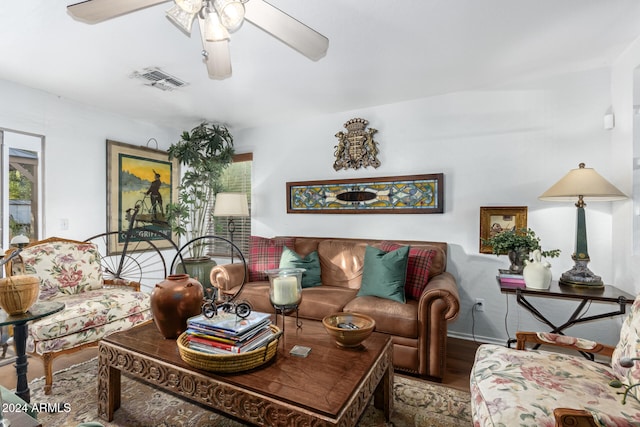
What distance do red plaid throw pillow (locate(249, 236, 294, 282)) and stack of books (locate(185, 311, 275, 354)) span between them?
178cm

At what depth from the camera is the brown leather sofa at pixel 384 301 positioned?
7.36 ft

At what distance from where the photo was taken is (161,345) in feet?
5.51

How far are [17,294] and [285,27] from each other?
194 cm

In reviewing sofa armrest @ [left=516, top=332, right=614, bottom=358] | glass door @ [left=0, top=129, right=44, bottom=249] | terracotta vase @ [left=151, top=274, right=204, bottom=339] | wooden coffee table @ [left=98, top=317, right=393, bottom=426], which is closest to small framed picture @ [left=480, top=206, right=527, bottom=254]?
sofa armrest @ [left=516, top=332, right=614, bottom=358]

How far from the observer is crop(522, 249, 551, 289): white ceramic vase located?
2244mm

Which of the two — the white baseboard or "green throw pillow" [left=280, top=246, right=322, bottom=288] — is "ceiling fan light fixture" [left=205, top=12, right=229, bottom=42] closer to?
"green throw pillow" [left=280, top=246, right=322, bottom=288]

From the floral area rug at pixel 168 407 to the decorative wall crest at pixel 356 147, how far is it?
7.46 ft

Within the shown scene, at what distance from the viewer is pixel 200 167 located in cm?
411

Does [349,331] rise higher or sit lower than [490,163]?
lower

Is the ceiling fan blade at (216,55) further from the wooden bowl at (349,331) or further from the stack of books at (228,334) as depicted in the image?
the wooden bowl at (349,331)

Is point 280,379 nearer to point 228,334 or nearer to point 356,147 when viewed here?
point 228,334

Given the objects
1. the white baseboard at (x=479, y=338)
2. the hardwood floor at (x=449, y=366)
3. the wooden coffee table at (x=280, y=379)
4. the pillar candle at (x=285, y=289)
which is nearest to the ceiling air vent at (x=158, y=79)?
the wooden coffee table at (x=280, y=379)

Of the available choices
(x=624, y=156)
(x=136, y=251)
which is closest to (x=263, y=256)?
(x=136, y=251)

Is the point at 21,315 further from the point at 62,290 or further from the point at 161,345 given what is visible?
the point at 62,290
